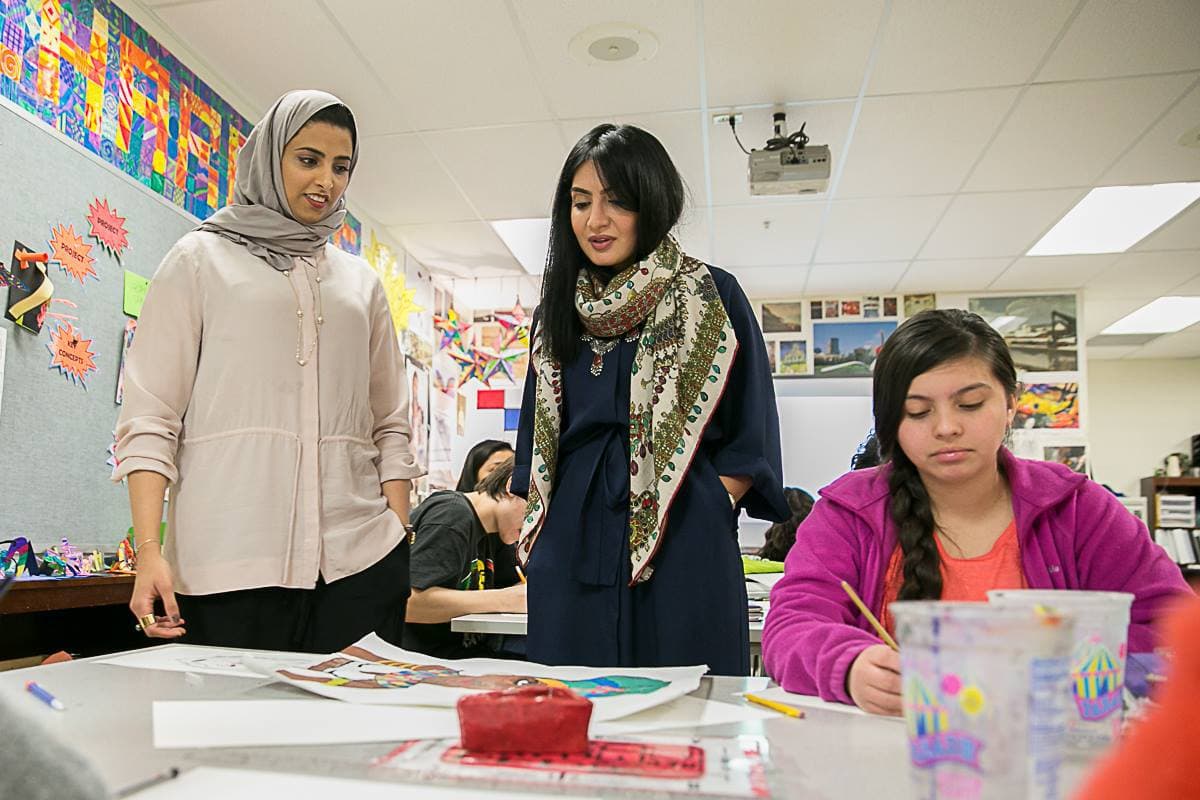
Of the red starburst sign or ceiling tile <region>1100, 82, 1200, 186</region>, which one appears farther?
ceiling tile <region>1100, 82, 1200, 186</region>

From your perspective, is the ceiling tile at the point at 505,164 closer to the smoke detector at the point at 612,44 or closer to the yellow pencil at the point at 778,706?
the smoke detector at the point at 612,44

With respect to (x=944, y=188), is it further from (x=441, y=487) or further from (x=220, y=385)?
(x=220, y=385)

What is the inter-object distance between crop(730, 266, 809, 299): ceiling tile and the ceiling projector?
6.27ft

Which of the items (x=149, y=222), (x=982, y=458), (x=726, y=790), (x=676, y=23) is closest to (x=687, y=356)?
(x=982, y=458)

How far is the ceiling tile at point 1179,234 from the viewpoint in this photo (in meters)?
4.60

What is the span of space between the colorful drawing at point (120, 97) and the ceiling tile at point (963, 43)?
2.34m

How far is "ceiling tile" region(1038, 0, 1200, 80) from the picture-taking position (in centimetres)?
285

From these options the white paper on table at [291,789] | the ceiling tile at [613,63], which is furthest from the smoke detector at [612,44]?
the white paper on table at [291,789]

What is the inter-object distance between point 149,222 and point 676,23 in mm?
1770

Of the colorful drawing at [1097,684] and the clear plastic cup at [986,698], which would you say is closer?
the clear plastic cup at [986,698]

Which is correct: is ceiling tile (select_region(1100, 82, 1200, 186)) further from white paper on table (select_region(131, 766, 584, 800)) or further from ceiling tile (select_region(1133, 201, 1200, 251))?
white paper on table (select_region(131, 766, 584, 800))

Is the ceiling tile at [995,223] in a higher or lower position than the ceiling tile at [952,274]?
higher

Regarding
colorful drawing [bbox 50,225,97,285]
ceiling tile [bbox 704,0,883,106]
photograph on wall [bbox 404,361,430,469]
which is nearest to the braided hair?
ceiling tile [bbox 704,0,883,106]

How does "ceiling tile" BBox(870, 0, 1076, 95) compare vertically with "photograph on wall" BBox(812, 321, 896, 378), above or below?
above
